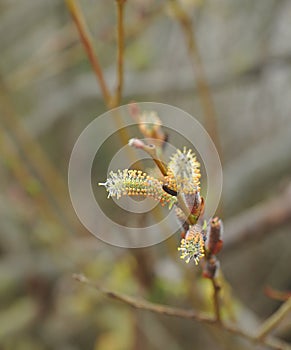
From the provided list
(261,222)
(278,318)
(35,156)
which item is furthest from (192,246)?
(35,156)

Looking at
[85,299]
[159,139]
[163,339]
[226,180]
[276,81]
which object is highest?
[159,139]

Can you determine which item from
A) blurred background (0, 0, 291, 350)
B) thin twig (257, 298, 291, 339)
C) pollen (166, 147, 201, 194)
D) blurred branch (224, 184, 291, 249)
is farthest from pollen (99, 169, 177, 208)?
blurred branch (224, 184, 291, 249)

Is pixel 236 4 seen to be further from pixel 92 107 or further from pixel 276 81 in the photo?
pixel 92 107

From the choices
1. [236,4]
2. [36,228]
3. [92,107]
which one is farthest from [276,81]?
[36,228]

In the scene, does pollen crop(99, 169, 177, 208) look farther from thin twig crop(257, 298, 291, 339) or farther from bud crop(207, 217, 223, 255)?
thin twig crop(257, 298, 291, 339)

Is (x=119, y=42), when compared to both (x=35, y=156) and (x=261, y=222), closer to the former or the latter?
(x=261, y=222)

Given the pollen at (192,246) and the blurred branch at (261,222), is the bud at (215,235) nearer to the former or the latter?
the pollen at (192,246)

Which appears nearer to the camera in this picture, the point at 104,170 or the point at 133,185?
the point at 133,185

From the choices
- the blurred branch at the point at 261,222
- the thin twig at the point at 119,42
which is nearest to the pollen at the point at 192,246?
the thin twig at the point at 119,42
